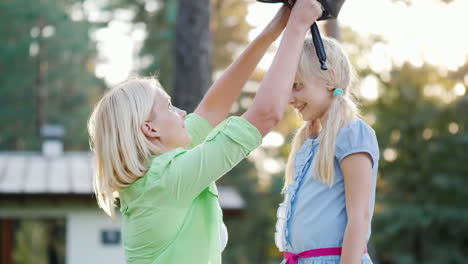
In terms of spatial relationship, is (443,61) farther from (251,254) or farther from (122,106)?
(122,106)

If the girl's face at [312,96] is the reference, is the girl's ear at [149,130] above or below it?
below

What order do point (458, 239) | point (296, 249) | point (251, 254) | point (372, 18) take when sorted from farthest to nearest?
point (251, 254), point (372, 18), point (458, 239), point (296, 249)

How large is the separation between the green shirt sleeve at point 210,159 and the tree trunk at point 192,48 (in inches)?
164

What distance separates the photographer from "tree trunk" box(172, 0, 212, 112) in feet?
20.5

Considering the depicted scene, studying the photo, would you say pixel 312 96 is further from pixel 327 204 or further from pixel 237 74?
pixel 327 204

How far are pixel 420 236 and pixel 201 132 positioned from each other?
14.9m

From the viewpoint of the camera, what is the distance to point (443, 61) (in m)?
17.7

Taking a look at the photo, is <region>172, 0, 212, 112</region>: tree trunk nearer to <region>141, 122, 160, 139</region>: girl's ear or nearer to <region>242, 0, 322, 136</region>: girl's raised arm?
<region>141, 122, 160, 139</region>: girl's ear

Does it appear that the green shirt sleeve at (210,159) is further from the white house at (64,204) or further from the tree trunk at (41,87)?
the tree trunk at (41,87)

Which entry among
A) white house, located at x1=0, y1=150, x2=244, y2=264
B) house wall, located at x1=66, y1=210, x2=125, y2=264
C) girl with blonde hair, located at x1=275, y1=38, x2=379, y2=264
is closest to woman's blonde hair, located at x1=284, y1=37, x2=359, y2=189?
girl with blonde hair, located at x1=275, y1=38, x2=379, y2=264

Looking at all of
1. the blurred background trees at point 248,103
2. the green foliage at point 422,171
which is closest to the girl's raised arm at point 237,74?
the blurred background trees at point 248,103

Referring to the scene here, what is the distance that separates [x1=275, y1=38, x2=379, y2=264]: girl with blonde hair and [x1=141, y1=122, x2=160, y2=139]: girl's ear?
1.72ft

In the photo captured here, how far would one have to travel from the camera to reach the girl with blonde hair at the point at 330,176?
2.32 metres

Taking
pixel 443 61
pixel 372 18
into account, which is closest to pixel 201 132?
pixel 443 61
